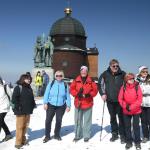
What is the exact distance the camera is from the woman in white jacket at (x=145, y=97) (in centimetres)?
786

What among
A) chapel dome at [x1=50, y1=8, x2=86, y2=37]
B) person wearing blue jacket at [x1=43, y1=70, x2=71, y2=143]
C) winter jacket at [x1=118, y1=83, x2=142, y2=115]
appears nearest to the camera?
winter jacket at [x1=118, y1=83, x2=142, y2=115]

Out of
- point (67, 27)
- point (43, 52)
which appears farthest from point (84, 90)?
point (67, 27)

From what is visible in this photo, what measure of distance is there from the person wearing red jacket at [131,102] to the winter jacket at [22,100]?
2.27 meters

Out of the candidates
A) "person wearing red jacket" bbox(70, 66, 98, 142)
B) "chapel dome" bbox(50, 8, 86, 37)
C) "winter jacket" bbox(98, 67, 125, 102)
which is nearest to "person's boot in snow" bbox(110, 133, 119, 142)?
"person wearing red jacket" bbox(70, 66, 98, 142)

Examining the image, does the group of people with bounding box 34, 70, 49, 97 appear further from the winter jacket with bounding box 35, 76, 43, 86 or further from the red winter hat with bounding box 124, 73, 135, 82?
the red winter hat with bounding box 124, 73, 135, 82

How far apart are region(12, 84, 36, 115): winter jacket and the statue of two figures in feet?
59.3

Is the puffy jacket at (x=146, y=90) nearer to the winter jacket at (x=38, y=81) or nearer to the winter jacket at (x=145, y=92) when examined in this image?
the winter jacket at (x=145, y=92)

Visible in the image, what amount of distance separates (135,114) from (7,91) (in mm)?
3314

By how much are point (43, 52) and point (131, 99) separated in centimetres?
1931

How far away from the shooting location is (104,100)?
8.19m

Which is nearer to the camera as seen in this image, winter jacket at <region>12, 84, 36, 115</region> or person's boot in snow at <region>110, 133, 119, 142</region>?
winter jacket at <region>12, 84, 36, 115</region>

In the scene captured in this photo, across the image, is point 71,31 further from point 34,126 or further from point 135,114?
point 135,114

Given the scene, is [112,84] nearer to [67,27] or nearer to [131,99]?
[131,99]

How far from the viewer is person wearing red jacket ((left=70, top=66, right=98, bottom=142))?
8214 millimetres
